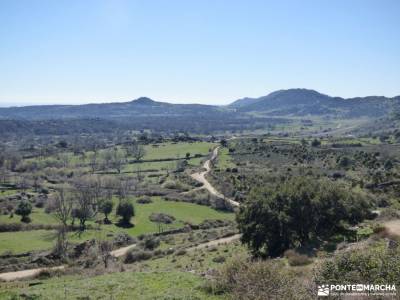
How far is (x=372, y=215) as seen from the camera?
4356 cm

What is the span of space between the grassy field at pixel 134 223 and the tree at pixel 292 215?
2784 centimetres

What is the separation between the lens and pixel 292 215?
36.1m

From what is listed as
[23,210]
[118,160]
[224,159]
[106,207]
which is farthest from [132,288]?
[118,160]

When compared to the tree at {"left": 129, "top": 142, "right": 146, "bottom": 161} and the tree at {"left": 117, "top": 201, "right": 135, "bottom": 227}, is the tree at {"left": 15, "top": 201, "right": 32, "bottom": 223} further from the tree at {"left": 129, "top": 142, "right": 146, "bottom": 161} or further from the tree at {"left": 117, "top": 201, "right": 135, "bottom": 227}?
the tree at {"left": 129, "top": 142, "right": 146, "bottom": 161}

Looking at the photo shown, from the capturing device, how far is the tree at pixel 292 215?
3481 centimetres

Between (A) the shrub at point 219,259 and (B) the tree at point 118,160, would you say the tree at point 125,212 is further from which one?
(B) the tree at point 118,160

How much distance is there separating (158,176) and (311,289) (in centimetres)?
9685

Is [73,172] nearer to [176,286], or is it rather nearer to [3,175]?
[3,175]

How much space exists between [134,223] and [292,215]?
120 feet

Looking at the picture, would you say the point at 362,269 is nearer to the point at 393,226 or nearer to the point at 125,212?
the point at 393,226

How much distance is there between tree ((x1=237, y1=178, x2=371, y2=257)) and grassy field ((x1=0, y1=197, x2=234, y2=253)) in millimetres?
27839

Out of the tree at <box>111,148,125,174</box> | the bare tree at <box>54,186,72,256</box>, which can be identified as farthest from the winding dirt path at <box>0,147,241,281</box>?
the tree at <box>111,148,125,174</box>

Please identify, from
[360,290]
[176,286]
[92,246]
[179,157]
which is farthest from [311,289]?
[179,157]

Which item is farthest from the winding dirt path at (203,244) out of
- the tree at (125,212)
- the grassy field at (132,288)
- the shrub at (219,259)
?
the grassy field at (132,288)
